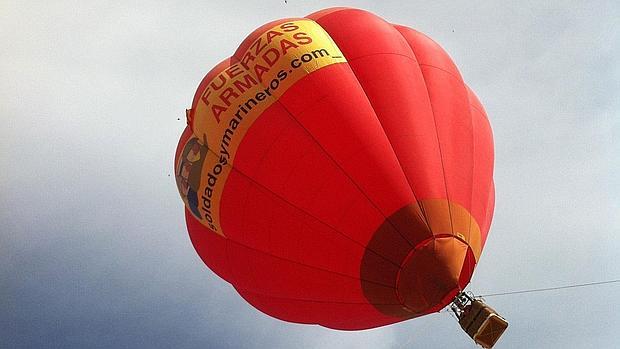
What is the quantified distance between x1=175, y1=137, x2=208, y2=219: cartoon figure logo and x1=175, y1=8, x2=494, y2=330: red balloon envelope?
0.05m

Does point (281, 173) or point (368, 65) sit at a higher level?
point (368, 65)

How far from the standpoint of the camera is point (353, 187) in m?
11.6

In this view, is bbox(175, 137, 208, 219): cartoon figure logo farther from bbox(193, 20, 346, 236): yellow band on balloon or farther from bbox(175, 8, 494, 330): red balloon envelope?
bbox(193, 20, 346, 236): yellow band on balloon

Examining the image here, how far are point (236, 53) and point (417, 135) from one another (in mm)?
5332

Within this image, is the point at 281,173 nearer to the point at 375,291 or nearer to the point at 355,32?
the point at 375,291

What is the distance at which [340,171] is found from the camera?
1177 cm

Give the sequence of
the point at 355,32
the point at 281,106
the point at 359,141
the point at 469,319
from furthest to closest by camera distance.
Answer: the point at 355,32 < the point at 281,106 < the point at 359,141 < the point at 469,319

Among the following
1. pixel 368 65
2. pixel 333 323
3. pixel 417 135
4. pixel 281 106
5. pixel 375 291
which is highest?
pixel 368 65

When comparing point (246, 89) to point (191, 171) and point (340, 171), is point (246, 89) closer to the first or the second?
point (191, 171)

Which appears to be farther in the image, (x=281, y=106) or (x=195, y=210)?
(x=195, y=210)

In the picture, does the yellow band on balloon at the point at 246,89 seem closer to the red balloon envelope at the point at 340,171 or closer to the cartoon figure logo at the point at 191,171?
the red balloon envelope at the point at 340,171

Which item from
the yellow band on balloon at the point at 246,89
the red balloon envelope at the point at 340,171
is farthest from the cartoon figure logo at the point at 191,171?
the yellow band on balloon at the point at 246,89

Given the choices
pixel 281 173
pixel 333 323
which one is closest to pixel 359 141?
pixel 281 173

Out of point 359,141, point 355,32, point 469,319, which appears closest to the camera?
point 469,319
